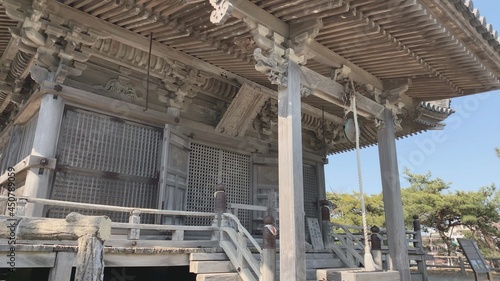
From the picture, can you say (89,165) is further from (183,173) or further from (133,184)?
(183,173)

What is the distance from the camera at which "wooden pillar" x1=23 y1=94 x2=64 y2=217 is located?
18.8 feet

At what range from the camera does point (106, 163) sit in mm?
6641

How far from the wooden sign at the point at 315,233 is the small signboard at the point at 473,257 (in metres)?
3.39

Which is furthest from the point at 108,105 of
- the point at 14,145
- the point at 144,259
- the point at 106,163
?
the point at 144,259

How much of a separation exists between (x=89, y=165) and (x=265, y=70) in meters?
3.65

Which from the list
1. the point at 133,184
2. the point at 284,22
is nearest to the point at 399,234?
the point at 284,22

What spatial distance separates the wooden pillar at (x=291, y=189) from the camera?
15.2ft

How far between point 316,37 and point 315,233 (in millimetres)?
4894

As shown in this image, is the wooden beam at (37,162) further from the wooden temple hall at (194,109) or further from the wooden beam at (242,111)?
the wooden beam at (242,111)

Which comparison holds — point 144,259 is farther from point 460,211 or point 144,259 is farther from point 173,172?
point 460,211

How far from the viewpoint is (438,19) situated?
5.20 meters

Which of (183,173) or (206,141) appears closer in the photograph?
(183,173)

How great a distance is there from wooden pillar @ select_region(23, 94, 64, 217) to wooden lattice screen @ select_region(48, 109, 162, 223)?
0.19 m

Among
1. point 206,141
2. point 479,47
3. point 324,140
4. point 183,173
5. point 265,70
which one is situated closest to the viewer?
point 265,70
